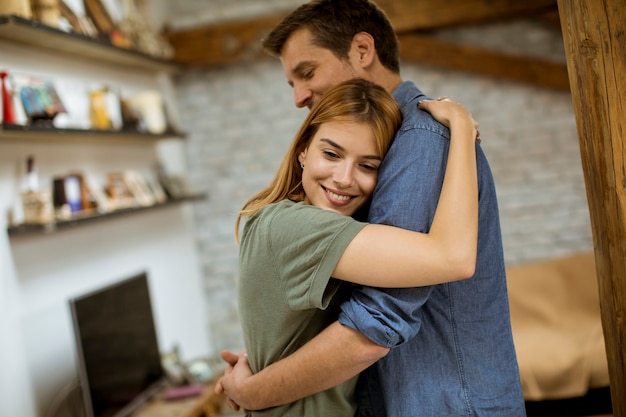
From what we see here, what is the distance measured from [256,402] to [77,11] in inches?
113

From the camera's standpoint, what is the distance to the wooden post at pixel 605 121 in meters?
1.50

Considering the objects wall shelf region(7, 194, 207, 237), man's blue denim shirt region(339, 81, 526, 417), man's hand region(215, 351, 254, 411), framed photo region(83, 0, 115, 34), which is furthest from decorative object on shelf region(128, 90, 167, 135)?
man's blue denim shirt region(339, 81, 526, 417)

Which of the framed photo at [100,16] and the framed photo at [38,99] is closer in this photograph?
the framed photo at [38,99]

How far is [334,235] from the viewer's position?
1.25 meters

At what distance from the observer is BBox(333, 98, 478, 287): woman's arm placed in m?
1.22

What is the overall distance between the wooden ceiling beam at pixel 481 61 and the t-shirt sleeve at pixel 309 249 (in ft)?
12.8

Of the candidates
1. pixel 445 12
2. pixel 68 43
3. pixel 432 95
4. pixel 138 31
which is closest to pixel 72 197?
pixel 68 43

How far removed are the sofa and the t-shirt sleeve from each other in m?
2.32

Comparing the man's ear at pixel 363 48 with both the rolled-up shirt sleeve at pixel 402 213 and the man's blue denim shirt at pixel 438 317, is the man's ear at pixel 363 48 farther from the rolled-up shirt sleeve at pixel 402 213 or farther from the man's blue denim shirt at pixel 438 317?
the rolled-up shirt sleeve at pixel 402 213

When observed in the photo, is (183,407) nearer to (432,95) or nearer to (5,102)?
(5,102)

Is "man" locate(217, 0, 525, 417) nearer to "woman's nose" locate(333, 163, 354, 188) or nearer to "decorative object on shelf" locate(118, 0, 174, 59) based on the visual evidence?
"woman's nose" locate(333, 163, 354, 188)

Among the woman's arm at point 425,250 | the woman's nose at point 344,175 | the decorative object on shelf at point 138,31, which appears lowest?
the woman's arm at point 425,250

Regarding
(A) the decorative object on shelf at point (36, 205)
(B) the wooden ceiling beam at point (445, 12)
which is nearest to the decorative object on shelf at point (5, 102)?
(A) the decorative object on shelf at point (36, 205)

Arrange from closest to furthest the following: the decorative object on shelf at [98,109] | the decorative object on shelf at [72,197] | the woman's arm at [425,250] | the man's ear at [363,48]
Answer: the woman's arm at [425,250]
the man's ear at [363,48]
the decorative object on shelf at [72,197]
the decorative object on shelf at [98,109]
